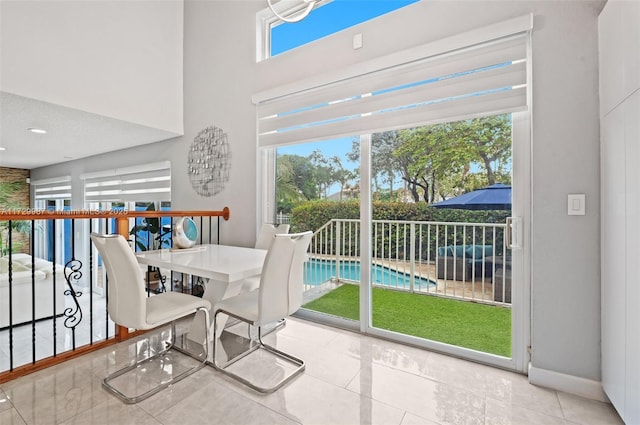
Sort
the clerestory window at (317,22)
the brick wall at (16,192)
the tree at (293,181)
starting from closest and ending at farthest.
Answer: the clerestory window at (317,22) < the tree at (293,181) < the brick wall at (16,192)

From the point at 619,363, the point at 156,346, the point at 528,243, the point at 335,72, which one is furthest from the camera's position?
the point at 335,72

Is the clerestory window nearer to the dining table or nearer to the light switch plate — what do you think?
the light switch plate

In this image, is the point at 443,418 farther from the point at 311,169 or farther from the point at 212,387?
the point at 311,169

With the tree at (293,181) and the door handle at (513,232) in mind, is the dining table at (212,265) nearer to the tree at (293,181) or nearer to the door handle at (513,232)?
the tree at (293,181)

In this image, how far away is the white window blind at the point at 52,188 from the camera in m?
5.98

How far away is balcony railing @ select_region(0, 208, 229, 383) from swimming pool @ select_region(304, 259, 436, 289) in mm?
1210

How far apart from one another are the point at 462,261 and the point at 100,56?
3.77m

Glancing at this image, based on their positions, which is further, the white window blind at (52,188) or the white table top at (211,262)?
the white window blind at (52,188)

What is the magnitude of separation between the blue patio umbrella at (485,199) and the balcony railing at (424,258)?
0.43ft

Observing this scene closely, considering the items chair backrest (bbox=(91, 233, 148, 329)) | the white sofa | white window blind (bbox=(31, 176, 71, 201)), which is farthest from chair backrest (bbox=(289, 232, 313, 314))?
white window blind (bbox=(31, 176, 71, 201))

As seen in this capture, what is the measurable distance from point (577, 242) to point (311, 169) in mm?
2075

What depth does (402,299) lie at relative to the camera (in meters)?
2.66

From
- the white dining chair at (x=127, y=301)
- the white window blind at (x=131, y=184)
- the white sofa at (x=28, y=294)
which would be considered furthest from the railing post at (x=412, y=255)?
the white sofa at (x=28, y=294)

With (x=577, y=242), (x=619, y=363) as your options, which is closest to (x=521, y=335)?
(x=619, y=363)
